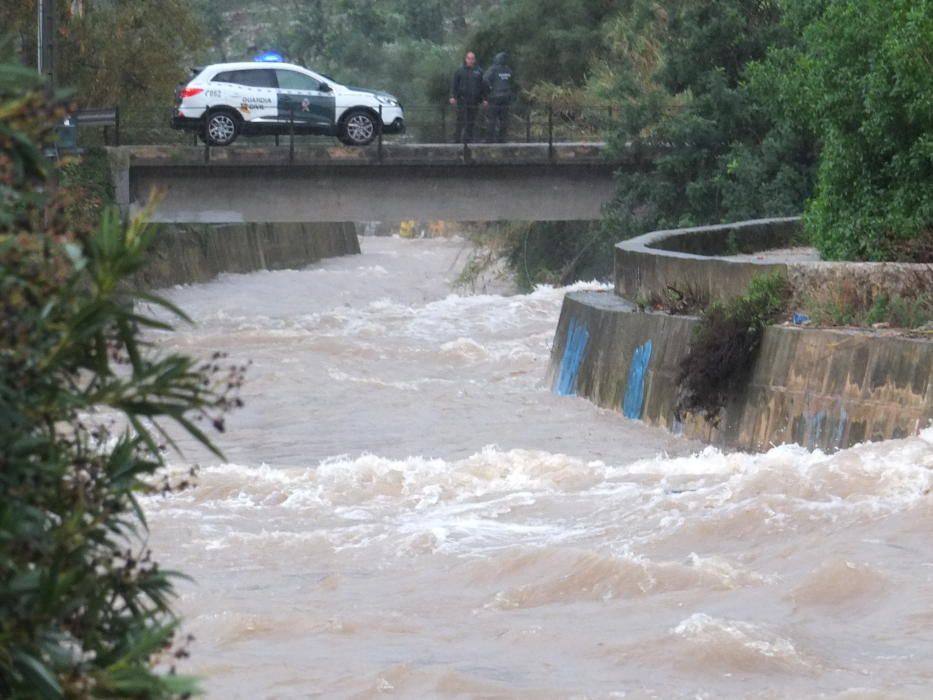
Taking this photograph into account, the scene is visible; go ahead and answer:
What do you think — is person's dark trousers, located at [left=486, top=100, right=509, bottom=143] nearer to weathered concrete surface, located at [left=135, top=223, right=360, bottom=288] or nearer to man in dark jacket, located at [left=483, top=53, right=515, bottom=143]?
man in dark jacket, located at [left=483, top=53, right=515, bottom=143]

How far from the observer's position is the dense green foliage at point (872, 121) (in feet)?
56.6

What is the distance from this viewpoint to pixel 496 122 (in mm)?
35969

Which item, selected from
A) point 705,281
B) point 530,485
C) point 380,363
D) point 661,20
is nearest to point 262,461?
point 530,485

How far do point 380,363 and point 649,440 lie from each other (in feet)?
33.5

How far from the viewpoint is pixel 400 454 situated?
1808 cm

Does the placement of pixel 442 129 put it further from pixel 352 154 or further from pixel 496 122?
pixel 352 154

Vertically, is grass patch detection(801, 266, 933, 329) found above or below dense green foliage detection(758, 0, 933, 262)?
below

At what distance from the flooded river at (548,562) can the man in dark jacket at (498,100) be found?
15842 mm

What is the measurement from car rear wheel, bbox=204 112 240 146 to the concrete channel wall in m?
13.1

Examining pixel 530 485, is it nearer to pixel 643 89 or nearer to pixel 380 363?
pixel 380 363

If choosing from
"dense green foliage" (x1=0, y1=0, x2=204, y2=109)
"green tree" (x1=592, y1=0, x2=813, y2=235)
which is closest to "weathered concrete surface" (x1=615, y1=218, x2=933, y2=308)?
"green tree" (x1=592, y1=0, x2=813, y2=235)

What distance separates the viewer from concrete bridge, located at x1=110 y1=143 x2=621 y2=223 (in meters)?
34.2

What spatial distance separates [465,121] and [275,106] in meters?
3.48

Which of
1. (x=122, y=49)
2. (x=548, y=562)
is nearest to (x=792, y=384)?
(x=548, y=562)
